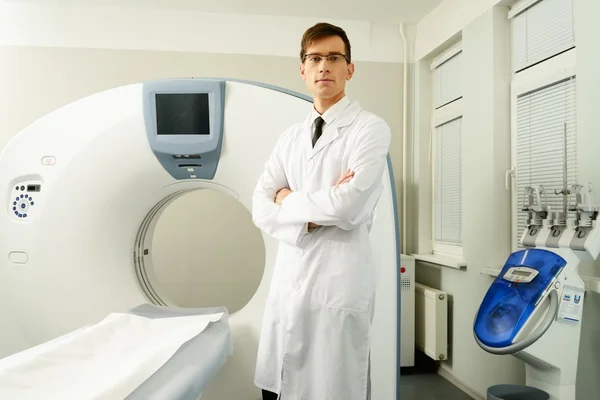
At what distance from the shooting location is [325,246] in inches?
47.1

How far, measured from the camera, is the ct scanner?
1.59 meters

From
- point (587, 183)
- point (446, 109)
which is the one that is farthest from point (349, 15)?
point (587, 183)

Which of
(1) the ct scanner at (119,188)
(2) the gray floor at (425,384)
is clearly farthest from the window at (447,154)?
(1) the ct scanner at (119,188)

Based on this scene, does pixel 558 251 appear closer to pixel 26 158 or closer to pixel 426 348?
pixel 426 348

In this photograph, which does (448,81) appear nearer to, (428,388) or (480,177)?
(480,177)

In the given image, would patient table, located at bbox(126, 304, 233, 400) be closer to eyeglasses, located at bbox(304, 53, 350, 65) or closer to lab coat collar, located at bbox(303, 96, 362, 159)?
lab coat collar, located at bbox(303, 96, 362, 159)

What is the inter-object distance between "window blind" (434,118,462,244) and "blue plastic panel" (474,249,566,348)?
959 millimetres

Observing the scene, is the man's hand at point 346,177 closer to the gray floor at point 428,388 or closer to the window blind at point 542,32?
the window blind at point 542,32

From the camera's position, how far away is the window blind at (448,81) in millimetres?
2615

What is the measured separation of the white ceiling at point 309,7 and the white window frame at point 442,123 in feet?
0.97

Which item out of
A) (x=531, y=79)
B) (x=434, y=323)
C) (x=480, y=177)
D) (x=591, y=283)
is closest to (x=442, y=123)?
(x=480, y=177)

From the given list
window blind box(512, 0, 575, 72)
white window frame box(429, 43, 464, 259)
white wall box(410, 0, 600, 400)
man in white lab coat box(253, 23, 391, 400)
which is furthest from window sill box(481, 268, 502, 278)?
man in white lab coat box(253, 23, 391, 400)

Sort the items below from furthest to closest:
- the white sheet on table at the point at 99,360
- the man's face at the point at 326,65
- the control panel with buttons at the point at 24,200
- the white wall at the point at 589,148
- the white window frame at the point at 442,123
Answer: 1. the white window frame at the point at 442,123
2. the control panel with buttons at the point at 24,200
3. the white wall at the point at 589,148
4. the man's face at the point at 326,65
5. the white sheet on table at the point at 99,360

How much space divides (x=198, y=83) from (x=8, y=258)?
947 mm
